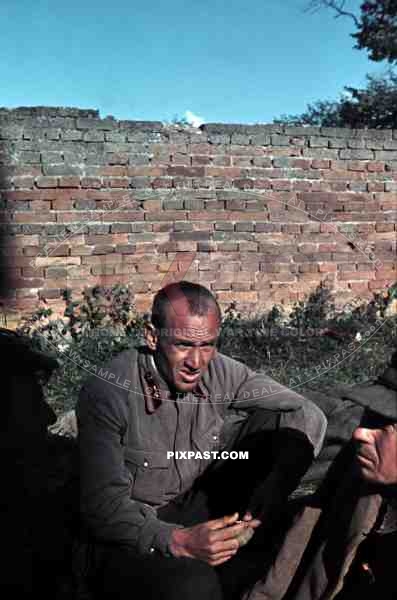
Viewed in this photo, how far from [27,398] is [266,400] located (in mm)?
1178

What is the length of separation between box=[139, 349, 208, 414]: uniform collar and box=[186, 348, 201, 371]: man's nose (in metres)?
0.12

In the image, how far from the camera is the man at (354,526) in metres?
1.40

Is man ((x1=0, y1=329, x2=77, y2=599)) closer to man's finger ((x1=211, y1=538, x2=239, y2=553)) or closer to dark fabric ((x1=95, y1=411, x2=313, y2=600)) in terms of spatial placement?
dark fabric ((x1=95, y1=411, x2=313, y2=600))

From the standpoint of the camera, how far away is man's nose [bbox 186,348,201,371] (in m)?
1.95

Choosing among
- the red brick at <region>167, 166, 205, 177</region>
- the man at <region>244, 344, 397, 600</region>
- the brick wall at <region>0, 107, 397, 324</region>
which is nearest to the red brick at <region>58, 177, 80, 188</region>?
the brick wall at <region>0, 107, 397, 324</region>

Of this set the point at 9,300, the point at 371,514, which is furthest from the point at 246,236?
the point at 371,514

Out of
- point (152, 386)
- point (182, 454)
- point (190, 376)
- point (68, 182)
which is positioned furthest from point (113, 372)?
point (68, 182)

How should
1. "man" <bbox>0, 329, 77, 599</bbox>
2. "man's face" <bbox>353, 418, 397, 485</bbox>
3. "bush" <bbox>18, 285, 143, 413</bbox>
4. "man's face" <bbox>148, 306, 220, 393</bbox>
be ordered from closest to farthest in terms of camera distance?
1. "man's face" <bbox>353, 418, 397, 485</bbox>
2. "man's face" <bbox>148, 306, 220, 393</bbox>
3. "man" <bbox>0, 329, 77, 599</bbox>
4. "bush" <bbox>18, 285, 143, 413</bbox>

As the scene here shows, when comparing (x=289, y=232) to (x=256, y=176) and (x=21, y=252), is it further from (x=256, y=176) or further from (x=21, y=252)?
(x=256, y=176)

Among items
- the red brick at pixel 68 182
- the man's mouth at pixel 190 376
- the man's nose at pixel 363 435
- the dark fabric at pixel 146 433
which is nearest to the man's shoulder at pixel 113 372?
the dark fabric at pixel 146 433

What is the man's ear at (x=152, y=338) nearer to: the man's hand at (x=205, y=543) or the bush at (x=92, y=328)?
the bush at (x=92, y=328)

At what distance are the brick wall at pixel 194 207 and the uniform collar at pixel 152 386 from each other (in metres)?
0.43

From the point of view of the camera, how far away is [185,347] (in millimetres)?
1947

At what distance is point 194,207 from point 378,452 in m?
2.41
